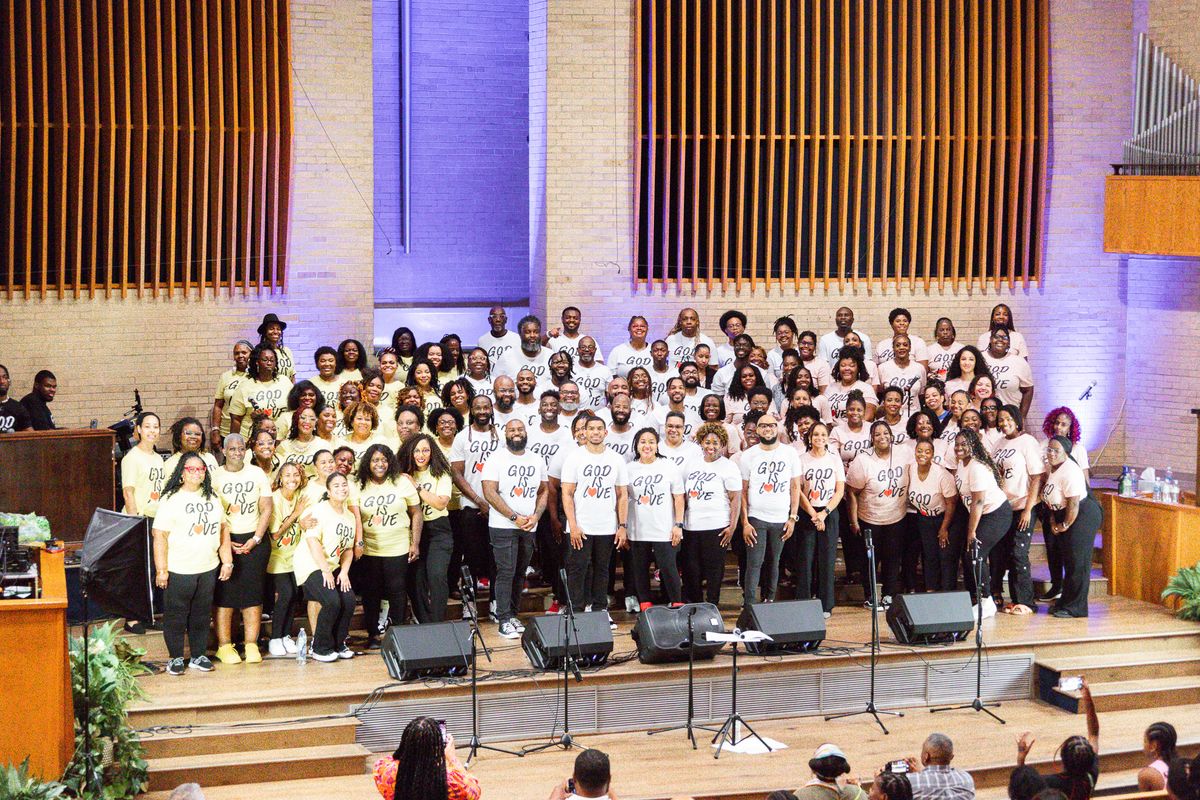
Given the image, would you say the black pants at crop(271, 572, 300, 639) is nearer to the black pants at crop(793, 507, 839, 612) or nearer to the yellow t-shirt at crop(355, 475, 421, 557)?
the yellow t-shirt at crop(355, 475, 421, 557)

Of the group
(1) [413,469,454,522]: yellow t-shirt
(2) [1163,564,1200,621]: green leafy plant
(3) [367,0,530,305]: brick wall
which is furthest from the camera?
(3) [367,0,530,305]: brick wall

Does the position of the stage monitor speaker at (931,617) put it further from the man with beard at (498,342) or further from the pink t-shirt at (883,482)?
the man with beard at (498,342)

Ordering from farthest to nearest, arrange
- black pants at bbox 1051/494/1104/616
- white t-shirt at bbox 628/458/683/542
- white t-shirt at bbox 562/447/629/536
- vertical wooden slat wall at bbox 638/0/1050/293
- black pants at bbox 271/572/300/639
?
1. vertical wooden slat wall at bbox 638/0/1050/293
2. black pants at bbox 1051/494/1104/616
3. white t-shirt at bbox 628/458/683/542
4. white t-shirt at bbox 562/447/629/536
5. black pants at bbox 271/572/300/639

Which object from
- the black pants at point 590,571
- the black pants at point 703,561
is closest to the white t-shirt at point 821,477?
the black pants at point 703,561

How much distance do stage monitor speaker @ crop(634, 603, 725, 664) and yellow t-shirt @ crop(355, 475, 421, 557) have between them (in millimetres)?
1483

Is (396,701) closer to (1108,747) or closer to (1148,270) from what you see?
(1108,747)

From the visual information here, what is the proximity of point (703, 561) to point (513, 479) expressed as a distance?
133cm

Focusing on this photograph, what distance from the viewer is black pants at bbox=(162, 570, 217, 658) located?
870cm

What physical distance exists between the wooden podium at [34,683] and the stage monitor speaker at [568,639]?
→ 2724 millimetres

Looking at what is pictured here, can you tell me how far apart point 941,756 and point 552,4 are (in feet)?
25.3

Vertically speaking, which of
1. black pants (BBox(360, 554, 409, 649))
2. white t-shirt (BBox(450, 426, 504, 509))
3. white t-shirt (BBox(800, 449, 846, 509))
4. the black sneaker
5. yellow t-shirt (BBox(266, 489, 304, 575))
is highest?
white t-shirt (BBox(450, 426, 504, 509))

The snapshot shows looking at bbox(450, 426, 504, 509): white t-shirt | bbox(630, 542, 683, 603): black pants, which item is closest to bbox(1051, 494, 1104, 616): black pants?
bbox(630, 542, 683, 603): black pants

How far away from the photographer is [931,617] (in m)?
9.38

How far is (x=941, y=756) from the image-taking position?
6465 millimetres
